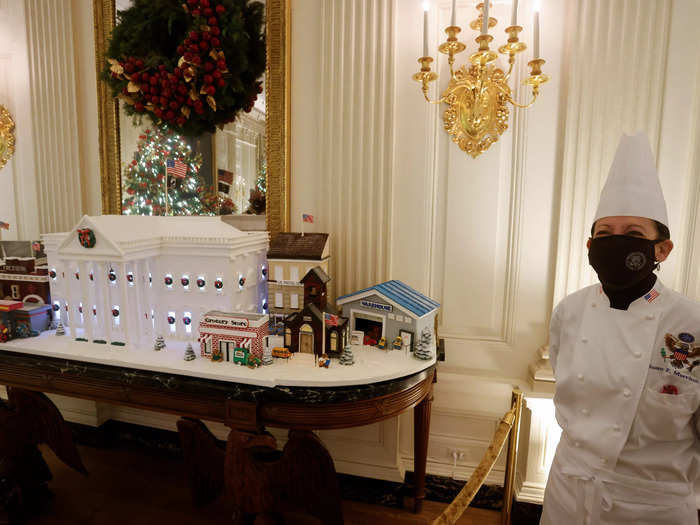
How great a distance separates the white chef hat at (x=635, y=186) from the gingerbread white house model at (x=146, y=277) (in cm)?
171

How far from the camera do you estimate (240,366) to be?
1837 mm

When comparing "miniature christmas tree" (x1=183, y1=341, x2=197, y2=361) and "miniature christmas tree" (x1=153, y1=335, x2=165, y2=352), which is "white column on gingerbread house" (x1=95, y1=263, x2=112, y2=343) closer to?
"miniature christmas tree" (x1=153, y1=335, x2=165, y2=352)

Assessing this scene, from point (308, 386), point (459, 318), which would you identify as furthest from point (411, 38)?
point (308, 386)

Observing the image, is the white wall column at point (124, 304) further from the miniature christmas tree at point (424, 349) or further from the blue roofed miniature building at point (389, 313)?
the miniature christmas tree at point (424, 349)

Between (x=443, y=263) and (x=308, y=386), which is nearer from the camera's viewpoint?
(x=308, y=386)

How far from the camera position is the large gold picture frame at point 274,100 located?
2334mm

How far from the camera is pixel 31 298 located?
7.51 feet

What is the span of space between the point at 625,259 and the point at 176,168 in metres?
2.53

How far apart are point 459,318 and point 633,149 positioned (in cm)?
131

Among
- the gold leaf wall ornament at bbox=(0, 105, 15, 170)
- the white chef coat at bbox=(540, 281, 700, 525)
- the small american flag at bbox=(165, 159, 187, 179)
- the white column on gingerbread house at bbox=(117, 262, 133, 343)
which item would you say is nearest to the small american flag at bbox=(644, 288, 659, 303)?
the white chef coat at bbox=(540, 281, 700, 525)

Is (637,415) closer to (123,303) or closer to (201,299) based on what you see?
(201,299)

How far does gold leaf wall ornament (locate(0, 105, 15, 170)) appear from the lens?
296cm

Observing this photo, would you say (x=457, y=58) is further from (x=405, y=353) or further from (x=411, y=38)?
(x=405, y=353)

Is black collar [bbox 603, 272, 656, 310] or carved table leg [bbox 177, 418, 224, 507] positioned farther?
carved table leg [bbox 177, 418, 224, 507]
